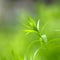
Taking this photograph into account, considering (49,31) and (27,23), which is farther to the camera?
(27,23)

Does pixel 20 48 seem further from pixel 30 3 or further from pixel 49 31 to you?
pixel 30 3

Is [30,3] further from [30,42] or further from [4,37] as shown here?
[30,42]

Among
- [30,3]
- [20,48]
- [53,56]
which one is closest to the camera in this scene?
[53,56]

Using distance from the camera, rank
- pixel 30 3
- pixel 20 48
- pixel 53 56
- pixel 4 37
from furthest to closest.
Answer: pixel 30 3 → pixel 4 37 → pixel 20 48 → pixel 53 56

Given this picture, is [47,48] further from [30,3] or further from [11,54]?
[30,3]

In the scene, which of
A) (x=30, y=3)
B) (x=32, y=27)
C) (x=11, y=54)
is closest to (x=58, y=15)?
(x=32, y=27)

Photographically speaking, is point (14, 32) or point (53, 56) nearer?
point (53, 56)

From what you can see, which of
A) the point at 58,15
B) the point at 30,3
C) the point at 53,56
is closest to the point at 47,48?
the point at 53,56
